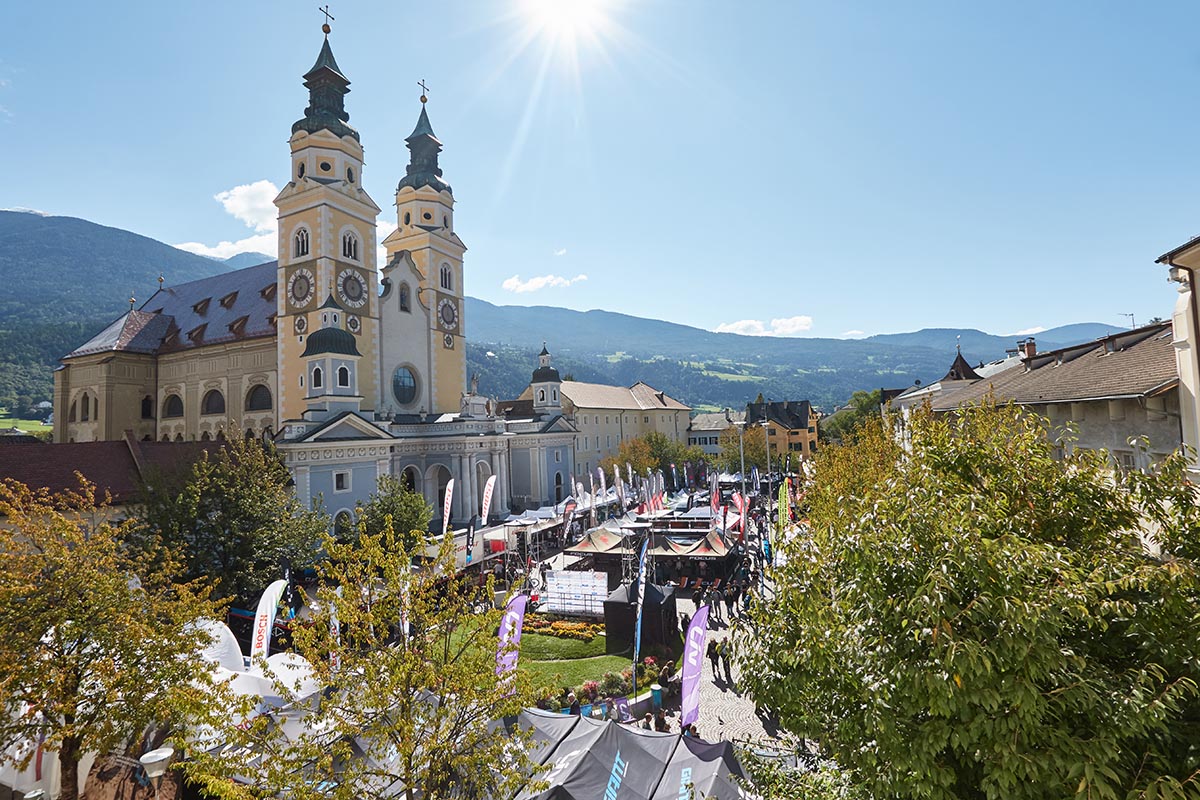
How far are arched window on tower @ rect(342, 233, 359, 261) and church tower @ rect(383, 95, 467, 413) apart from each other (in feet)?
17.2

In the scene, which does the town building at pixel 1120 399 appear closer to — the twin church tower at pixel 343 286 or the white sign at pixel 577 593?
the white sign at pixel 577 593

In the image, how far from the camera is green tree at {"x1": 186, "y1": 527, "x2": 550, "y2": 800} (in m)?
7.07

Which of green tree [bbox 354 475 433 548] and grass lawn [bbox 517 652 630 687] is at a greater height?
green tree [bbox 354 475 433 548]

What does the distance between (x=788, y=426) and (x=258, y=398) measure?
70.3m

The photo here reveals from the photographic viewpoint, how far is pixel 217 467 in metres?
23.2

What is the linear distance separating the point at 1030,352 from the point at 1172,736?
37629 mm

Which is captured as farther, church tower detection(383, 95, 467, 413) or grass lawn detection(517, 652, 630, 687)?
church tower detection(383, 95, 467, 413)

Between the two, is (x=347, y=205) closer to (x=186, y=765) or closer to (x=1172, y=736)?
(x=186, y=765)

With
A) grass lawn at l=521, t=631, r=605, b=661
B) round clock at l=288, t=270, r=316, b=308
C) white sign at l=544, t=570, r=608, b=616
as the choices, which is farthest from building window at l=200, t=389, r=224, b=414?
grass lawn at l=521, t=631, r=605, b=661

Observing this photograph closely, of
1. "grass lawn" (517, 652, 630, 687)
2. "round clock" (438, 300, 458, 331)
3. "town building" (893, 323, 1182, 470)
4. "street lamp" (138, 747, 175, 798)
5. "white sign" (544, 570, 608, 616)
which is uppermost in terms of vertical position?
"round clock" (438, 300, 458, 331)

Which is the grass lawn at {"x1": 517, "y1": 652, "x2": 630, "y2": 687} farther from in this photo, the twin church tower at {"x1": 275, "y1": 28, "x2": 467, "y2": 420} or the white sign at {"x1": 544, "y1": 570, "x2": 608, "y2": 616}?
the twin church tower at {"x1": 275, "y1": 28, "x2": 467, "y2": 420}

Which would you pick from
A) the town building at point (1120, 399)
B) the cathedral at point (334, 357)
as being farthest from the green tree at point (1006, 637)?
the cathedral at point (334, 357)

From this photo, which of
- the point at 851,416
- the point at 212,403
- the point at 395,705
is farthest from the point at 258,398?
the point at 851,416

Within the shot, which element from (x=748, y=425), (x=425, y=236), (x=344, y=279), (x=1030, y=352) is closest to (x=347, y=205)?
(x=344, y=279)
